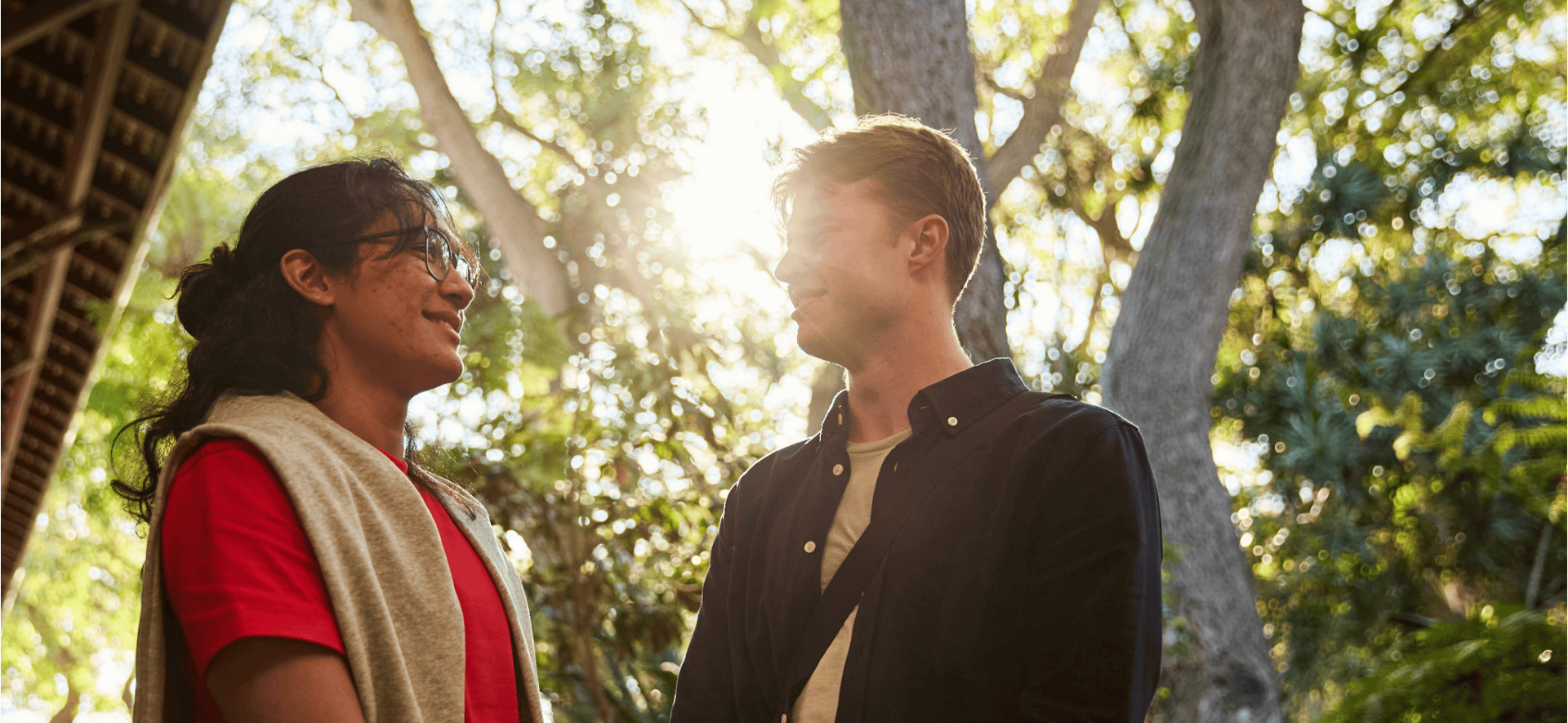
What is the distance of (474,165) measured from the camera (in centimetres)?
916

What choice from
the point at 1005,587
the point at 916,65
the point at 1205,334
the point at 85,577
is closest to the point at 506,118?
the point at 85,577

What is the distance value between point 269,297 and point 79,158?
3977 mm

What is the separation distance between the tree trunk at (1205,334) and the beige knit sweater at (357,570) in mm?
3771

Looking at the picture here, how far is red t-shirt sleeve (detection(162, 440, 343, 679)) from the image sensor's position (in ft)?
3.57

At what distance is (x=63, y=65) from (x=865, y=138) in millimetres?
4207

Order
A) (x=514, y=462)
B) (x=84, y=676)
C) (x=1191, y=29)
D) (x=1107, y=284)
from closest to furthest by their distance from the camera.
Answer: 1. (x=514, y=462)
2. (x=1191, y=29)
3. (x=1107, y=284)
4. (x=84, y=676)

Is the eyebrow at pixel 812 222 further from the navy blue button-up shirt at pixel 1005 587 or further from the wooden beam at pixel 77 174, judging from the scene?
the wooden beam at pixel 77 174

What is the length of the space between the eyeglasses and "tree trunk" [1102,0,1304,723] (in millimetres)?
3621

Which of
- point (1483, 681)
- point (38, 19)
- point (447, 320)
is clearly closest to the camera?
point (447, 320)

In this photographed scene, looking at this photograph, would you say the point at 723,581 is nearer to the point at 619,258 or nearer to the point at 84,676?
the point at 619,258

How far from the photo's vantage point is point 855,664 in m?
1.49

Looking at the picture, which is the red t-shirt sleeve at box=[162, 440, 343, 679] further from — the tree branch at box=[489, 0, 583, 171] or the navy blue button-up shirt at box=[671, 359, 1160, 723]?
the tree branch at box=[489, 0, 583, 171]

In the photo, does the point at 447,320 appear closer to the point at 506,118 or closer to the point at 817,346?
the point at 817,346

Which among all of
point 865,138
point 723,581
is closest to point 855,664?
point 723,581
